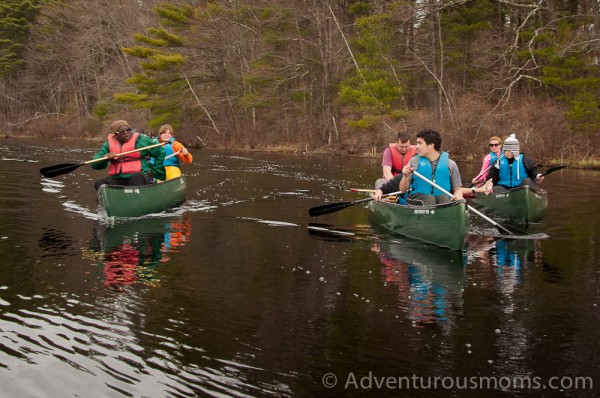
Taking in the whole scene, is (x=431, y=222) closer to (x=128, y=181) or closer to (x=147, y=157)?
(x=128, y=181)

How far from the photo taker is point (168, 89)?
114 feet

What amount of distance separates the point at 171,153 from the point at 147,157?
1.37 m

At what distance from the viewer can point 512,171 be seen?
11.5 m

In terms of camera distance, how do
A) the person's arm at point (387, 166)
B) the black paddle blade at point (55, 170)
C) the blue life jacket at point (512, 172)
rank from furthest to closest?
1. the blue life jacket at point (512, 172)
2. the black paddle blade at point (55, 170)
3. the person's arm at point (387, 166)

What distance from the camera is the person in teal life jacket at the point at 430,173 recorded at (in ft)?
27.9

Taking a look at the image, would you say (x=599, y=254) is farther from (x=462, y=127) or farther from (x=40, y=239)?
Result: (x=462, y=127)

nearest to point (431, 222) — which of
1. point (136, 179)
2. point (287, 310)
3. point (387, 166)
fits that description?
point (387, 166)

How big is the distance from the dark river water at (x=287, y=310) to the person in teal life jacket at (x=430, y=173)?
652 millimetres

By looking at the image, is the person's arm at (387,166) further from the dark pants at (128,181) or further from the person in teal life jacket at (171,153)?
the dark pants at (128,181)

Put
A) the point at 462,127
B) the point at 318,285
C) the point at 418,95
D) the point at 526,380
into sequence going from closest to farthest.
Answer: the point at 526,380
the point at 318,285
the point at 462,127
the point at 418,95

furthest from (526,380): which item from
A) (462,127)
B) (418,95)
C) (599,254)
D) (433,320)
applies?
(418,95)

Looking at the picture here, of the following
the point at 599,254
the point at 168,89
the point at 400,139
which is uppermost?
the point at 168,89

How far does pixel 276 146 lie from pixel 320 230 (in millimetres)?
22199

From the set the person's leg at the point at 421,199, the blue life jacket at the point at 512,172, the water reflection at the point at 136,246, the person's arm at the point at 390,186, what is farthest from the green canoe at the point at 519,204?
→ the water reflection at the point at 136,246
